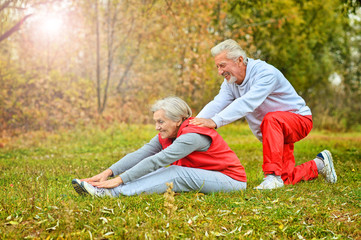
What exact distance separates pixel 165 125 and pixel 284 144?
1.71 meters

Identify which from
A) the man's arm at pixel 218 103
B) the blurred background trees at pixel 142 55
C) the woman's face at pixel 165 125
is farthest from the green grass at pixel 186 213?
the blurred background trees at pixel 142 55

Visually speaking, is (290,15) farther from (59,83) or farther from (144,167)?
(144,167)

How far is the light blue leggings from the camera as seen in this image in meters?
3.92

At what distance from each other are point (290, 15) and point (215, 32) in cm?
362

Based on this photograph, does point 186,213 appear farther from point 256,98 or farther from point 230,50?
point 230,50

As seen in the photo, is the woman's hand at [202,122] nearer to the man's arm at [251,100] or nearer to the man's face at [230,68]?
the man's arm at [251,100]


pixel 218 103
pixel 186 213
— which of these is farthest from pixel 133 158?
pixel 218 103

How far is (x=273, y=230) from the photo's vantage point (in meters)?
3.11

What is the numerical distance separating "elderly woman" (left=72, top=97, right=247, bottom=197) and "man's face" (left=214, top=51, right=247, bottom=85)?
0.78 metres

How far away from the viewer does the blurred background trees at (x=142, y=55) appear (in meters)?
13.4

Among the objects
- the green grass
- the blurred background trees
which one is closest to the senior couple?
the green grass

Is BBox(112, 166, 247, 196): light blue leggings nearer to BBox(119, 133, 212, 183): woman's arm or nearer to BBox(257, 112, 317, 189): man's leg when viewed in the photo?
BBox(119, 133, 212, 183): woman's arm

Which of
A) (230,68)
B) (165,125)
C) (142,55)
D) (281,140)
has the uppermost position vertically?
(142,55)

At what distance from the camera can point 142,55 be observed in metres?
17.3
